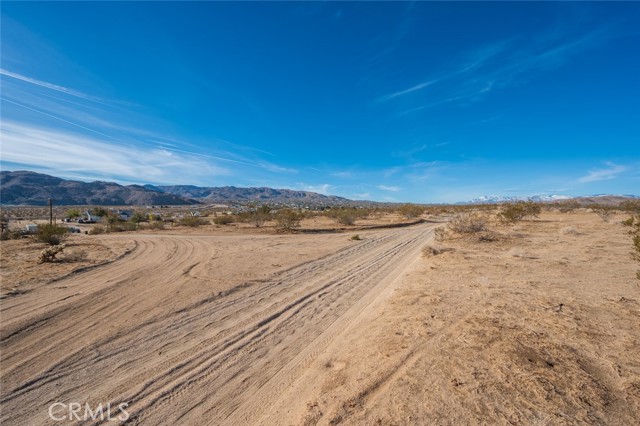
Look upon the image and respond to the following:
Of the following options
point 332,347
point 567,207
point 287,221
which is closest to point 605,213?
point 567,207

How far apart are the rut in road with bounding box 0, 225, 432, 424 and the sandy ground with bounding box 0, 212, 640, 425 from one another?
0.03 metres

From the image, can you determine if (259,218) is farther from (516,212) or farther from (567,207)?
(567,207)

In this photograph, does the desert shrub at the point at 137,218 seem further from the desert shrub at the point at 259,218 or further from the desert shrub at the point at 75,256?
the desert shrub at the point at 75,256

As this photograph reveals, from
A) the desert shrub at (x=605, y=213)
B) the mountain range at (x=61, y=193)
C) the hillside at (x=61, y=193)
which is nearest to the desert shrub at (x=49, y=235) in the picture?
the desert shrub at (x=605, y=213)

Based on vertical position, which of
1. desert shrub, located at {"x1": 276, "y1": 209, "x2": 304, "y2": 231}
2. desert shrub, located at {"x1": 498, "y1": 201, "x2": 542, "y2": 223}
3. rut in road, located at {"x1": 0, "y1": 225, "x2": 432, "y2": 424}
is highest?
desert shrub, located at {"x1": 498, "y1": 201, "x2": 542, "y2": 223}

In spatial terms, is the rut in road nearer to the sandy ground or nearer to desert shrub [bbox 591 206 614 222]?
the sandy ground

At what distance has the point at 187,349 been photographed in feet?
17.6

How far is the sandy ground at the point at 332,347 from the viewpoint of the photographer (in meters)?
3.66

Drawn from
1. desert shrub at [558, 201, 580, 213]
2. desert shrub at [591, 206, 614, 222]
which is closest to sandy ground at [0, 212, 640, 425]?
desert shrub at [591, 206, 614, 222]

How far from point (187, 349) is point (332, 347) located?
2.71 m

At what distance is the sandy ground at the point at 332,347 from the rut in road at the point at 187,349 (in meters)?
0.03

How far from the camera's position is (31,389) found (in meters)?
4.24

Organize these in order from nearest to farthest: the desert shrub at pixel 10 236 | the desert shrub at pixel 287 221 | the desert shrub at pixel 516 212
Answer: the desert shrub at pixel 10 236 < the desert shrub at pixel 287 221 < the desert shrub at pixel 516 212

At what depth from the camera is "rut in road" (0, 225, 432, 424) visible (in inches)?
159
